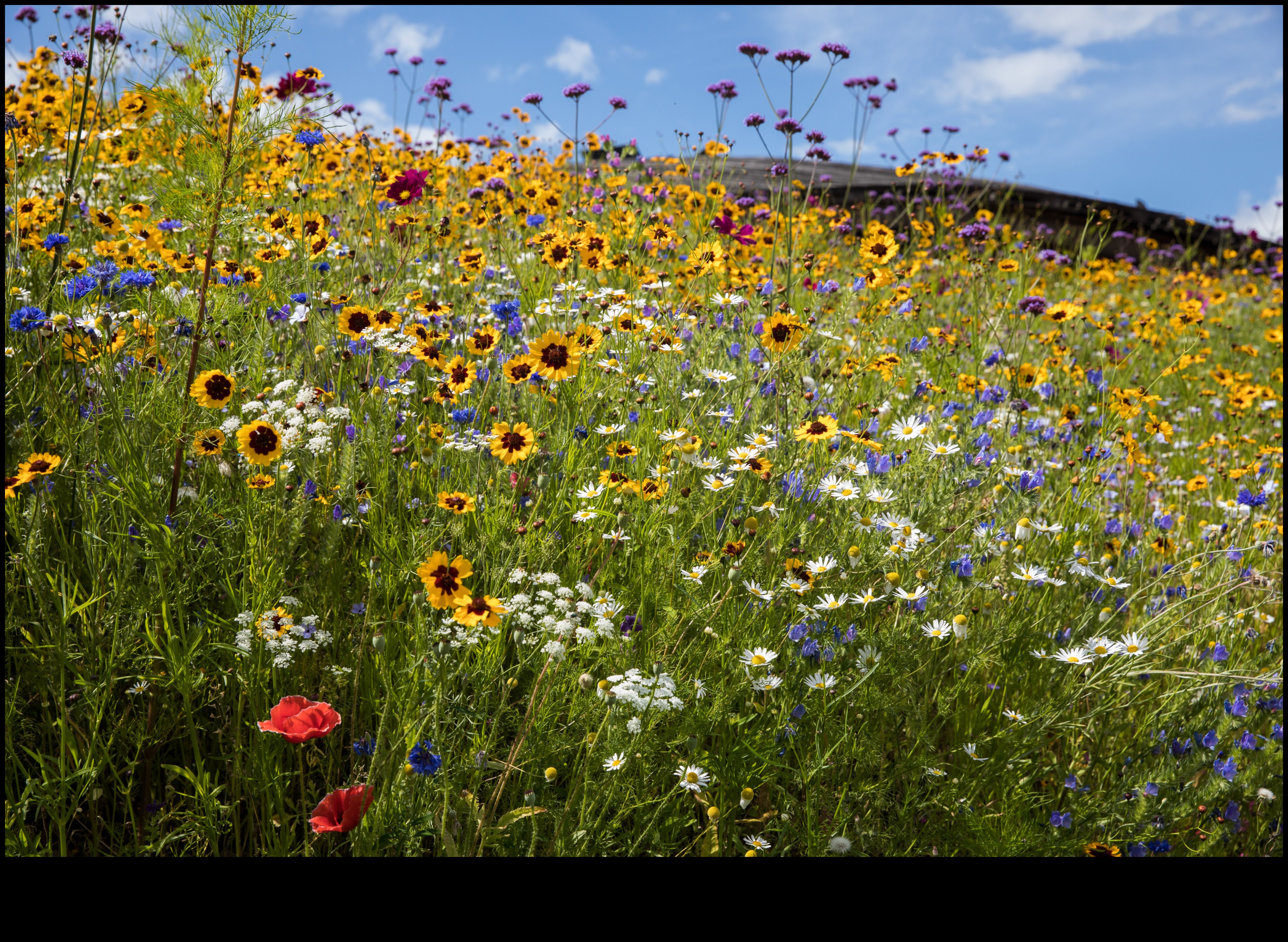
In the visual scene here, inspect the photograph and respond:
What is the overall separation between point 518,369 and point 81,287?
112 cm

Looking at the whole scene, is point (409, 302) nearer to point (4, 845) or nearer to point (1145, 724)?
point (4, 845)

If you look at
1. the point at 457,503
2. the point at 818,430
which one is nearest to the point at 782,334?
the point at 818,430

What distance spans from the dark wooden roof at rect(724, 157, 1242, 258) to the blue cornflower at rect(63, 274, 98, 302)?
710 centimetres

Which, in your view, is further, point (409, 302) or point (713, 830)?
point (409, 302)

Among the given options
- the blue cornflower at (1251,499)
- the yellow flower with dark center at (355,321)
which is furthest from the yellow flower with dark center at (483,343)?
the blue cornflower at (1251,499)

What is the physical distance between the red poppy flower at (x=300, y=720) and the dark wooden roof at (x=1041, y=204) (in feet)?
25.9

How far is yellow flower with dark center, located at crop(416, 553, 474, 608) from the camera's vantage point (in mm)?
1180

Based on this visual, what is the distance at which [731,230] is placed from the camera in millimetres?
3285

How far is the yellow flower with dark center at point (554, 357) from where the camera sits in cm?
192

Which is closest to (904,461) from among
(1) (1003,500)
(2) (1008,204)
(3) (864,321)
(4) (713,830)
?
(1) (1003,500)

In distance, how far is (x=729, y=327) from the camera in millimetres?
2910

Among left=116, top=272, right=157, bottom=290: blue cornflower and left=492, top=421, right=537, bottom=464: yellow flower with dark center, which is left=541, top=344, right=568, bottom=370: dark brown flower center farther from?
left=116, top=272, right=157, bottom=290: blue cornflower

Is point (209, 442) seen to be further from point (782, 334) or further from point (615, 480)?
point (782, 334)
